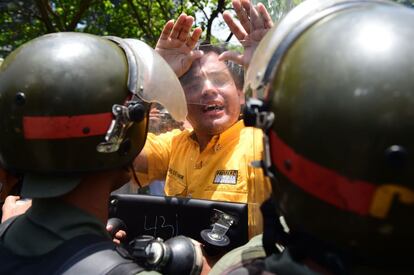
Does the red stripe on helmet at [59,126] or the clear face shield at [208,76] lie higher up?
the red stripe on helmet at [59,126]

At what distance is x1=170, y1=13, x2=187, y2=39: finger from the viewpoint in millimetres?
3113

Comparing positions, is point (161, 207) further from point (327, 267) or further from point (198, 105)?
point (327, 267)

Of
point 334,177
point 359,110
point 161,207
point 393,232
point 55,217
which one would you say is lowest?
point 161,207

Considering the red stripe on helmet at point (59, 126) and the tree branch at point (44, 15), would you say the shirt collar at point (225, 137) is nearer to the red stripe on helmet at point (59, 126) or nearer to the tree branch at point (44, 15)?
the red stripe on helmet at point (59, 126)

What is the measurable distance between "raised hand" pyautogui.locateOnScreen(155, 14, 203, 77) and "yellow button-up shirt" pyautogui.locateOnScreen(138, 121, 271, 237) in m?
0.47

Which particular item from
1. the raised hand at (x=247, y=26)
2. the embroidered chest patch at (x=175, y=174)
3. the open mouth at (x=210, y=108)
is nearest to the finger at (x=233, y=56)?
the raised hand at (x=247, y=26)

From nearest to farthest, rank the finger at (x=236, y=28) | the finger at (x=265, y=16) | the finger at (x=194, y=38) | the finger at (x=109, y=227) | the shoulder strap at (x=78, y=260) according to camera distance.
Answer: the shoulder strap at (x=78, y=260)
the finger at (x=265, y=16)
the finger at (x=109, y=227)
the finger at (x=236, y=28)
the finger at (x=194, y=38)

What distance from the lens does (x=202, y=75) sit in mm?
3336

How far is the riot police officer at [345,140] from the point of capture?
1313 millimetres

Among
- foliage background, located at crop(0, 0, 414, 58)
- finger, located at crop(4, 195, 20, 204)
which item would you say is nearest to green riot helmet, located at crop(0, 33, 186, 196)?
finger, located at crop(4, 195, 20, 204)

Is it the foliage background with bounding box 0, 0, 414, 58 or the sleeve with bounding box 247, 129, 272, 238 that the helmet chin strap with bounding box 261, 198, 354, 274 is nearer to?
the sleeve with bounding box 247, 129, 272, 238

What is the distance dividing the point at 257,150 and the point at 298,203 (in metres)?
0.85

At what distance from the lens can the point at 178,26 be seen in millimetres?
3174

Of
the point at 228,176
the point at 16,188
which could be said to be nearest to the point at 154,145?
the point at 228,176
